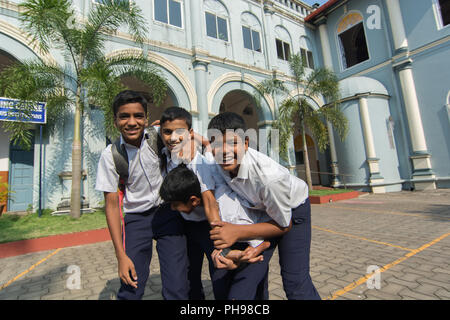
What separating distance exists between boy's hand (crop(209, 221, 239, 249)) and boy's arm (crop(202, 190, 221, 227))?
0.13 m

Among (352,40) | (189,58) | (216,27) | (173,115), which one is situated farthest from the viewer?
(352,40)

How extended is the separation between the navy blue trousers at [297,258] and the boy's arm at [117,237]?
106cm

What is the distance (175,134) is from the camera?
5.92ft

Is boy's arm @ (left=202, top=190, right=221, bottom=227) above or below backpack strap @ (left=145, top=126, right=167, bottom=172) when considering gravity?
below

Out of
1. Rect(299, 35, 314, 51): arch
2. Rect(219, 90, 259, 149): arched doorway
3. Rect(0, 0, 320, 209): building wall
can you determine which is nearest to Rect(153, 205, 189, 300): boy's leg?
Rect(0, 0, 320, 209): building wall

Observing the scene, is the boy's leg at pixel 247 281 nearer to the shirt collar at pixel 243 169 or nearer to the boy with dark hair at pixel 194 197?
the boy with dark hair at pixel 194 197

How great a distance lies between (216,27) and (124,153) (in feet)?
40.7

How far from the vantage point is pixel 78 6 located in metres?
8.60

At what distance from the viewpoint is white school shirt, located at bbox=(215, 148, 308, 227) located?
58.0 inches

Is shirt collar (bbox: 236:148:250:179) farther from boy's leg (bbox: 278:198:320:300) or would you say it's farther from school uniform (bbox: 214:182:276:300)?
boy's leg (bbox: 278:198:320:300)

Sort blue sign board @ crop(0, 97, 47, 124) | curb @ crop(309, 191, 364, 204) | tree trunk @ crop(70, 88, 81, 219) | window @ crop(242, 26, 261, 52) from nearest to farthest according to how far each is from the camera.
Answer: blue sign board @ crop(0, 97, 47, 124), tree trunk @ crop(70, 88, 81, 219), curb @ crop(309, 191, 364, 204), window @ crop(242, 26, 261, 52)

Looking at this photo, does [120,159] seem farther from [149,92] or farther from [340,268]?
[149,92]

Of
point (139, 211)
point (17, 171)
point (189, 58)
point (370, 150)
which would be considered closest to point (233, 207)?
point (139, 211)

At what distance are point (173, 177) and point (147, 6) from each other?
11254 millimetres
